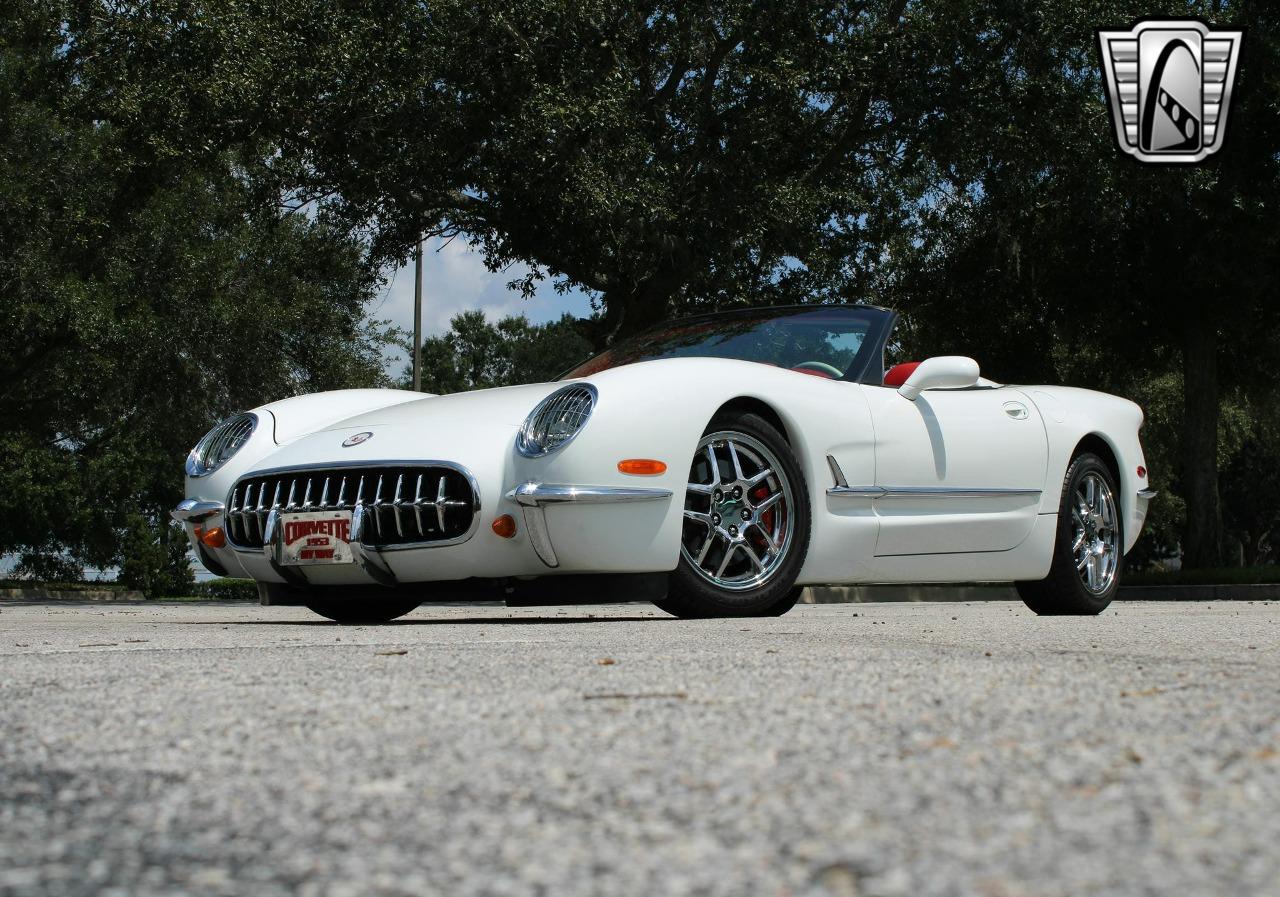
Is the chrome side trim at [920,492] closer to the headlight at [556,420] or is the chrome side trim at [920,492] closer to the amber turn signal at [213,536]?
the headlight at [556,420]

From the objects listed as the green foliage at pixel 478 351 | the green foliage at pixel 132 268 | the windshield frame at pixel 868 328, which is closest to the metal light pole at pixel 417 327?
the green foliage at pixel 132 268

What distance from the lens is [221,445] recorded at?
6789 mm

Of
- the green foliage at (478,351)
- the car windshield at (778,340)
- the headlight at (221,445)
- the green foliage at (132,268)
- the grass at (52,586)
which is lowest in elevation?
the grass at (52,586)

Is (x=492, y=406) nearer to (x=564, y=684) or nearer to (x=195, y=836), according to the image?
(x=564, y=684)

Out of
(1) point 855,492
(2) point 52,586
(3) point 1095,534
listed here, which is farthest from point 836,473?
(2) point 52,586

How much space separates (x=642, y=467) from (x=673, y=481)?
142 mm

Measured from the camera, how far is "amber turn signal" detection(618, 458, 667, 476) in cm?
544

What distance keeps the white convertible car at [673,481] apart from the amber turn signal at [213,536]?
1cm

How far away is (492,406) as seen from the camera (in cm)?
590

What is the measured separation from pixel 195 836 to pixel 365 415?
191 inches

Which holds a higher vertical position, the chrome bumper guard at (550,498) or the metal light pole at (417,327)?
the metal light pole at (417,327)

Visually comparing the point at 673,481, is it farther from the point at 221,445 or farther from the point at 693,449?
the point at 221,445

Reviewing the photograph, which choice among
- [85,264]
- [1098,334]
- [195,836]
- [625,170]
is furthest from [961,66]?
[195,836]

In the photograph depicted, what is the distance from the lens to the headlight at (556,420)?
17.8 feet
